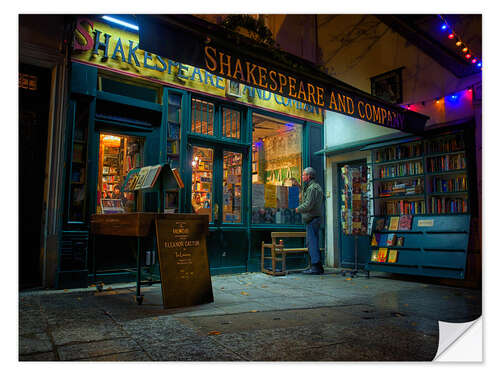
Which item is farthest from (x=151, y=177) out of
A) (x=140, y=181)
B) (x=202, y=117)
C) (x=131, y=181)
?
(x=202, y=117)

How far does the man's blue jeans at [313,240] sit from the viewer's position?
6.44 metres

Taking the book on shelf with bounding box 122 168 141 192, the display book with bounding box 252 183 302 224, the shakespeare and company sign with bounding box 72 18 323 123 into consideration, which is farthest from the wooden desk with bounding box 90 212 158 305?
the display book with bounding box 252 183 302 224

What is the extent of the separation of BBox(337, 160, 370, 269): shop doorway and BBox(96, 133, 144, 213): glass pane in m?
3.58

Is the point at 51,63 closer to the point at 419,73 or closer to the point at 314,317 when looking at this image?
the point at 314,317

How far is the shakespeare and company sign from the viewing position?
494 cm

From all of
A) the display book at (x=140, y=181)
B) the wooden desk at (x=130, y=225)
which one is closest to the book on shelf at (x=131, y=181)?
the display book at (x=140, y=181)

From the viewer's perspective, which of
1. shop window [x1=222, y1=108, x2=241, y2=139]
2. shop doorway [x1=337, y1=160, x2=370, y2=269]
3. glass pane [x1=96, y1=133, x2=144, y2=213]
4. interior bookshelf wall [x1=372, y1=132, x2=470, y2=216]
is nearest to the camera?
glass pane [x1=96, y1=133, x2=144, y2=213]

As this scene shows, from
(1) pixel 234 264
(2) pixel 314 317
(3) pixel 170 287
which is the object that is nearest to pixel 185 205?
(1) pixel 234 264

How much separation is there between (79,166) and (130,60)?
5.67ft

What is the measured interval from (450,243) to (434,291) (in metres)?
0.90

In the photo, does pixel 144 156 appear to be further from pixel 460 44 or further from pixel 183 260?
pixel 460 44

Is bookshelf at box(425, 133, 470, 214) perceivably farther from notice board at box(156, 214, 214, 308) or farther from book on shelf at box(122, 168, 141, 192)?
book on shelf at box(122, 168, 141, 192)

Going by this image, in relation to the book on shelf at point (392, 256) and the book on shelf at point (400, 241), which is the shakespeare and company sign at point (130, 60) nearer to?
the book on shelf at point (400, 241)
